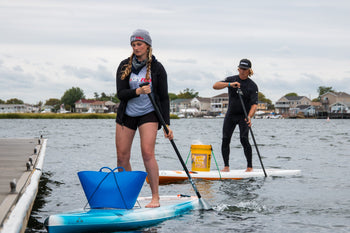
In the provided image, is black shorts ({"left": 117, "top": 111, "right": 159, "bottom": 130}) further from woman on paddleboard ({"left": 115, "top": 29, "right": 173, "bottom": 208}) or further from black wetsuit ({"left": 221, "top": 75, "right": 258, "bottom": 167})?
black wetsuit ({"left": 221, "top": 75, "right": 258, "bottom": 167})

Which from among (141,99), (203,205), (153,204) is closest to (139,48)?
(141,99)

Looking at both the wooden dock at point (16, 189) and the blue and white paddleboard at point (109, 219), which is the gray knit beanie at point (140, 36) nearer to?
the blue and white paddleboard at point (109, 219)

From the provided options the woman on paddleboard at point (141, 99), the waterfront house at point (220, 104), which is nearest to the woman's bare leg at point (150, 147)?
the woman on paddleboard at point (141, 99)

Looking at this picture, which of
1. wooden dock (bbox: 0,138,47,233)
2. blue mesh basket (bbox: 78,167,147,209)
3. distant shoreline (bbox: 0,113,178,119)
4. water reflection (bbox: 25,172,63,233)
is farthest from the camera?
distant shoreline (bbox: 0,113,178,119)

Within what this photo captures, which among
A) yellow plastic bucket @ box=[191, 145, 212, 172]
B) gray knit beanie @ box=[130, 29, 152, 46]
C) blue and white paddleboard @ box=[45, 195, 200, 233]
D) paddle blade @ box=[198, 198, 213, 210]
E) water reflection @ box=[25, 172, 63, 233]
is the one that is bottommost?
water reflection @ box=[25, 172, 63, 233]

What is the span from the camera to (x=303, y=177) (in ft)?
40.0

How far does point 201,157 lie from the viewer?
36.8ft

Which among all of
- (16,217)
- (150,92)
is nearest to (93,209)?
(16,217)

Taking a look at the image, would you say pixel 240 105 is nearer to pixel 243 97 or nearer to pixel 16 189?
pixel 243 97

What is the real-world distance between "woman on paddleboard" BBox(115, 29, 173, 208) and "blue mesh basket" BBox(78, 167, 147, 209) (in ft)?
1.51

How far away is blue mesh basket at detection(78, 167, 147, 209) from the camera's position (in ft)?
19.4

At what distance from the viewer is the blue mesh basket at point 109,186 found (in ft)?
19.4

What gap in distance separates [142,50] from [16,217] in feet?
8.13

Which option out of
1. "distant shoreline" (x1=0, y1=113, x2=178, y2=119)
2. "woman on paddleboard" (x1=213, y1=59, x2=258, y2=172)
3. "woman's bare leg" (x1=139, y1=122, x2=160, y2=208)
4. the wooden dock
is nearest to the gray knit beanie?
"woman's bare leg" (x1=139, y1=122, x2=160, y2=208)
